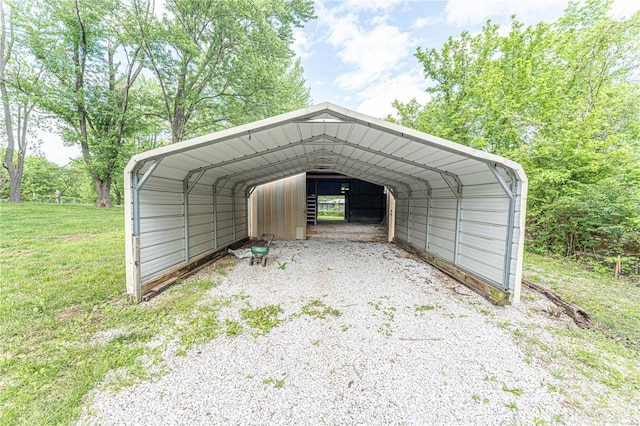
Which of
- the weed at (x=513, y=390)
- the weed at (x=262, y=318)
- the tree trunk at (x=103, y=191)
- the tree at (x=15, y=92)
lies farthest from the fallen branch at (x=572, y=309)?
the tree at (x=15, y=92)

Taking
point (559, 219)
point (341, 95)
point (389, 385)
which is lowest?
point (389, 385)

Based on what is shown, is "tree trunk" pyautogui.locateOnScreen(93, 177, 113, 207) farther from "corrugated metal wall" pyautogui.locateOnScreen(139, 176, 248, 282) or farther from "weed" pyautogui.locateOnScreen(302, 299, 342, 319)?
"weed" pyautogui.locateOnScreen(302, 299, 342, 319)

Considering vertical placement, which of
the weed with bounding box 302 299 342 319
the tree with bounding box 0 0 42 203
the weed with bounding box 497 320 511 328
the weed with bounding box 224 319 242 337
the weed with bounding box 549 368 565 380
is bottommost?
the weed with bounding box 302 299 342 319

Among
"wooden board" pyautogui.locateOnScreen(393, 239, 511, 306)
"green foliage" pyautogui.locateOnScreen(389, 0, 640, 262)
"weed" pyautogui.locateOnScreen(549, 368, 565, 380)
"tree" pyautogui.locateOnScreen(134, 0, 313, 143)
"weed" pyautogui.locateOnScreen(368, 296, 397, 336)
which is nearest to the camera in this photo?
"weed" pyautogui.locateOnScreen(549, 368, 565, 380)

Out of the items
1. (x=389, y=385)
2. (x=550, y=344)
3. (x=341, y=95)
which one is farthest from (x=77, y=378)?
(x=341, y=95)

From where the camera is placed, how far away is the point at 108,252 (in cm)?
562

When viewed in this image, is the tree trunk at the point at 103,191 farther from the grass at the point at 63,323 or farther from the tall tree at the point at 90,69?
the grass at the point at 63,323

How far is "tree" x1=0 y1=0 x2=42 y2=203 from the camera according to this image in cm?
1004

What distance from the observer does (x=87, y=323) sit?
108 inches

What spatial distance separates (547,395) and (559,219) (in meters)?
6.05

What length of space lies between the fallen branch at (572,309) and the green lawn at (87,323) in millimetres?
120

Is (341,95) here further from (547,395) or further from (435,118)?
(547,395)

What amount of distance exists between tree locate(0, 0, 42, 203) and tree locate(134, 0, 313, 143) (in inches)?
225

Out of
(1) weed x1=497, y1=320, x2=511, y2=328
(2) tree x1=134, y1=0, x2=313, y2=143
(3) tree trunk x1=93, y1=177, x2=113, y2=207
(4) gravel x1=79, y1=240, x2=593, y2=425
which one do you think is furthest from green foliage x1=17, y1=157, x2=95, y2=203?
(1) weed x1=497, y1=320, x2=511, y2=328
